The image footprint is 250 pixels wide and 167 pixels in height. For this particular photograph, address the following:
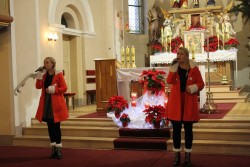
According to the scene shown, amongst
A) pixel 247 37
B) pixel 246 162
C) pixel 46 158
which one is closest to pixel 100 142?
pixel 46 158

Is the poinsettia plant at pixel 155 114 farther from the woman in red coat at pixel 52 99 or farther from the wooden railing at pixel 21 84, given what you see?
the wooden railing at pixel 21 84

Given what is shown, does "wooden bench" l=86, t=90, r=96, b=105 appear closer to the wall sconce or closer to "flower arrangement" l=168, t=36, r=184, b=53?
the wall sconce

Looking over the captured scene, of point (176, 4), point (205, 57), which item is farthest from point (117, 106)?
point (176, 4)

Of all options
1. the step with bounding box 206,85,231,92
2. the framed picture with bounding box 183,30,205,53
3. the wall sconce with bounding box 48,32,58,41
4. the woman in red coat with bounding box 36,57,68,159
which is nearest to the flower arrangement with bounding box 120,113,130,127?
the woman in red coat with bounding box 36,57,68,159

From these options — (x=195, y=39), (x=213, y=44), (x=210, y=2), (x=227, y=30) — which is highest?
(x=210, y=2)

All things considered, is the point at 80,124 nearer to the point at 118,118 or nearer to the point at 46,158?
the point at 118,118

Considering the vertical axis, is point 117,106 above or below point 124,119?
above

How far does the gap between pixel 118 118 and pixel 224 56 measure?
637 centimetres

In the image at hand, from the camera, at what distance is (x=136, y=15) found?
16750 mm

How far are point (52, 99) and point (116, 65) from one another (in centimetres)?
334

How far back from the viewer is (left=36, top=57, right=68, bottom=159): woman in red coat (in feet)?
19.6

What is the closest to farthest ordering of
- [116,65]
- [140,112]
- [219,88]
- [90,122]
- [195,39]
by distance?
[140,112]
[90,122]
[116,65]
[219,88]
[195,39]

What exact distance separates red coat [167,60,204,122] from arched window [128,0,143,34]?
36.5 ft

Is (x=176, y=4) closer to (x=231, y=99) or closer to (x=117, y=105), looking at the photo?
(x=231, y=99)
